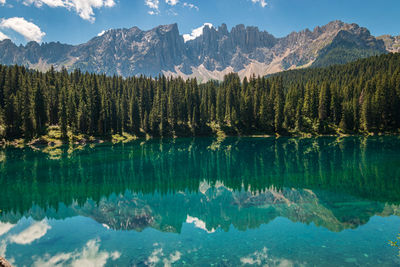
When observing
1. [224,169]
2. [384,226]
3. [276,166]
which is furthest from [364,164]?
[384,226]

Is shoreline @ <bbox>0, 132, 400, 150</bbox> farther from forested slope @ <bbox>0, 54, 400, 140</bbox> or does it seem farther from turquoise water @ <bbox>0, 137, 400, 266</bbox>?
turquoise water @ <bbox>0, 137, 400, 266</bbox>

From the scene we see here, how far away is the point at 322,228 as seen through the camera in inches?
910

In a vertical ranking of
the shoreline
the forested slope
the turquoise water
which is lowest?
the turquoise water

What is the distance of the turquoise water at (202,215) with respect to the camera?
1875 cm

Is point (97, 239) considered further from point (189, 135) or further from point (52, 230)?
point (189, 135)

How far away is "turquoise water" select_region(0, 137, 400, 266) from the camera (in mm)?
18750

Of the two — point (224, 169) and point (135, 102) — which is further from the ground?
point (135, 102)

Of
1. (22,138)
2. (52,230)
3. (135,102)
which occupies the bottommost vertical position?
(52,230)

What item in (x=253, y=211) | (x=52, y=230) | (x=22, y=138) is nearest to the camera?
(x=52, y=230)

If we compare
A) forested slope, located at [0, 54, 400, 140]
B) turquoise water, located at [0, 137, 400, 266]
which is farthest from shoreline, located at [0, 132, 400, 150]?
turquoise water, located at [0, 137, 400, 266]

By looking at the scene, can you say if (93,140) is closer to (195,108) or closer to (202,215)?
(195,108)

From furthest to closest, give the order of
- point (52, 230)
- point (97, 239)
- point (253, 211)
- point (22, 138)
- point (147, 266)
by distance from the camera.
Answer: point (22, 138), point (253, 211), point (52, 230), point (97, 239), point (147, 266)

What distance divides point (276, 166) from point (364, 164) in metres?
17.0

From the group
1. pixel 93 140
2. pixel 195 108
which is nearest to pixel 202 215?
pixel 93 140
